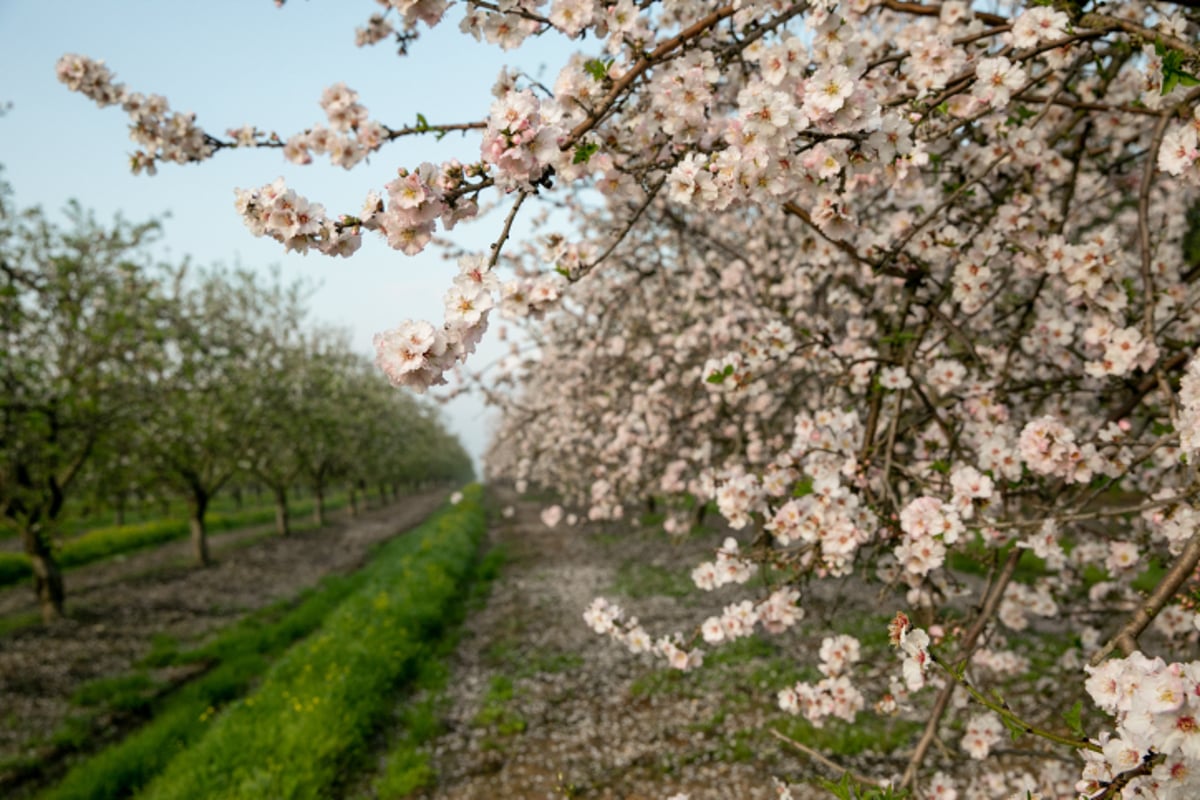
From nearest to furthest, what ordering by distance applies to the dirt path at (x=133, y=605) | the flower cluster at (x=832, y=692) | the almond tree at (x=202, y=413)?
the flower cluster at (x=832, y=692), the dirt path at (x=133, y=605), the almond tree at (x=202, y=413)

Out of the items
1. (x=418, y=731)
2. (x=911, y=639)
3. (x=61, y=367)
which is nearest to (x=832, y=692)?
(x=911, y=639)

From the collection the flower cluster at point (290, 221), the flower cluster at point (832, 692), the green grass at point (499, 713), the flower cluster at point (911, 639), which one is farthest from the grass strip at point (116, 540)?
the flower cluster at point (911, 639)

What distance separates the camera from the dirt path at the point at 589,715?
19.7 ft

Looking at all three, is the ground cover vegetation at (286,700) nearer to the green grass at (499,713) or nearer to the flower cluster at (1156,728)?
the green grass at (499,713)

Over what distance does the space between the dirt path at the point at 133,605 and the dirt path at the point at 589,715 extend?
5.02 metres

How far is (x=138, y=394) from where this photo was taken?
1333 centimetres

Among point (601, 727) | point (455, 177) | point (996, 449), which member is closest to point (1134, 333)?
point (996, 449)

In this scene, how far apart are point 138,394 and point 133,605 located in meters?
4.30

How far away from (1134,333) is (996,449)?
0.76 metres

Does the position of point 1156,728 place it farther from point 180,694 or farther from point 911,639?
point 180,694

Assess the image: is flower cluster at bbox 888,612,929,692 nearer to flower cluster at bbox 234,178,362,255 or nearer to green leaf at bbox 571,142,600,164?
green leaf at bbox 571,142,600,164

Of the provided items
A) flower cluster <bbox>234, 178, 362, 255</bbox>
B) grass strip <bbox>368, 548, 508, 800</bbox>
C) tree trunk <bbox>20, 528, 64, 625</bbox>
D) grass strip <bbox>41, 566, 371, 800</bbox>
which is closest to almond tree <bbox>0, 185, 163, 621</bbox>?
tree trunk <bbox>20, 528, 64, 625</bbox>

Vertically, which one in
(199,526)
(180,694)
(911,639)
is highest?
(911,639)

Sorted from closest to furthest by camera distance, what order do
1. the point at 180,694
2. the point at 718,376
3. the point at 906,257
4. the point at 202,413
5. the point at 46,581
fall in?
1. the point at 906,257
2. the point at 718,376
3. the point at 180,694
4. the point at 46,581
5. the point at 202,413
